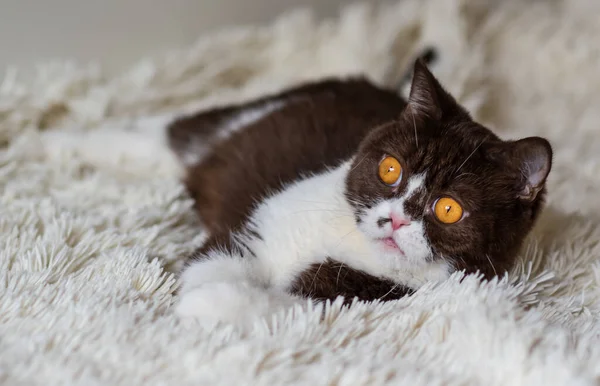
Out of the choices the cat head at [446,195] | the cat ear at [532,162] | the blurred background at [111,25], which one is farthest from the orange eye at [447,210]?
the blurred background at [111,25]

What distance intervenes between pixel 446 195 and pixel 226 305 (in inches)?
15.5

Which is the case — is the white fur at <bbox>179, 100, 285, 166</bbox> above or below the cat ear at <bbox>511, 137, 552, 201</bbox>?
below

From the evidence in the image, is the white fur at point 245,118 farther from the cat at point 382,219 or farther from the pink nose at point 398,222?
the pink nose at point 398,222

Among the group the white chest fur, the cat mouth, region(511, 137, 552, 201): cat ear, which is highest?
region(511, 137, 552, 201): cat ear

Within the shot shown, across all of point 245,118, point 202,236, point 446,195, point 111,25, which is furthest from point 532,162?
point 111,25

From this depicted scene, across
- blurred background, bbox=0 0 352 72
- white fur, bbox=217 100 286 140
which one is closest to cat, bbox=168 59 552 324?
white fur, bbox=217 100 286 140

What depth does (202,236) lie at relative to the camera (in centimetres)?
131

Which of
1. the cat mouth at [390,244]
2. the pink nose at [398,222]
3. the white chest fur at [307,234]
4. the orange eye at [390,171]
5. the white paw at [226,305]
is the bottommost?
the white paw at [226,305]

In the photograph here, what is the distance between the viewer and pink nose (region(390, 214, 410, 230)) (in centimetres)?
97

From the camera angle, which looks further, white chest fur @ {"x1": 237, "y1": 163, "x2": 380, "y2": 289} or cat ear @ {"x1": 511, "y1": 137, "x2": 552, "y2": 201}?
white chest fur @ {"x1": 237, "y1": 163, "x2": 380, "y2": 289}

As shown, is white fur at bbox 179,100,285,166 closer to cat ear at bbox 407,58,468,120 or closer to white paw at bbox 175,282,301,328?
cat ear at bbox 407,58,468,120

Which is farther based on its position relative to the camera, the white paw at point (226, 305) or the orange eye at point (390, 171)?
the orange eye at point (390, 171)

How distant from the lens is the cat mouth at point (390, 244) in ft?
3.21

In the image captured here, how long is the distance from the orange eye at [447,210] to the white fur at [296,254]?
0.04 m
